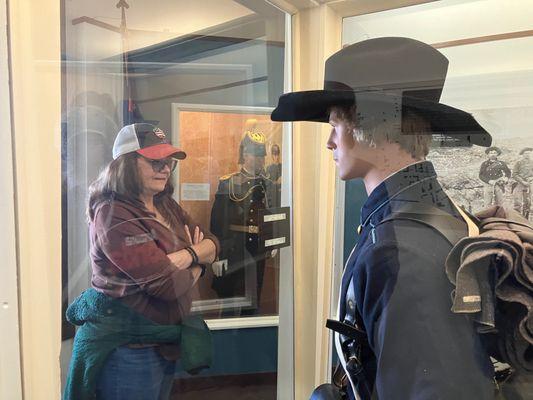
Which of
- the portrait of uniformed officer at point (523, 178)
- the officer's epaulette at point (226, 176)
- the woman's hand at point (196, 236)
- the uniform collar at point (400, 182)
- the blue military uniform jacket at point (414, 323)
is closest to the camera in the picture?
the blue military uniform jacket at point (414, 323)

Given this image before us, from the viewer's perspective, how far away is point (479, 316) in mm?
722

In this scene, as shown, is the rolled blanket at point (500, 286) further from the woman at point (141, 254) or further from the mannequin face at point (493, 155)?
the woman at point (141, 254)

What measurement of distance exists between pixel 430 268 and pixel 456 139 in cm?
45

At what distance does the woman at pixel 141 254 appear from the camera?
1.01 m

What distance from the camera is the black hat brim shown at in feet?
3.17

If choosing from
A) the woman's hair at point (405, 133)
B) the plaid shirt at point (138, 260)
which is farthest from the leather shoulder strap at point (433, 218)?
the plaid shirt at point (138, 260)

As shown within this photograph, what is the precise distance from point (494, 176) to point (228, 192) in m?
0.79

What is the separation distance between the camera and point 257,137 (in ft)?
5.16

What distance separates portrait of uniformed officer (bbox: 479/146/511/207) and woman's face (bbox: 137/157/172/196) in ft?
2.63

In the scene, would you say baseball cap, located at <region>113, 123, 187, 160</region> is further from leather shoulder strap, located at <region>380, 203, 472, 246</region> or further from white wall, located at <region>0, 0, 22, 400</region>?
leather shoulder strap, located at <region>380, 203, 472, 246</region>

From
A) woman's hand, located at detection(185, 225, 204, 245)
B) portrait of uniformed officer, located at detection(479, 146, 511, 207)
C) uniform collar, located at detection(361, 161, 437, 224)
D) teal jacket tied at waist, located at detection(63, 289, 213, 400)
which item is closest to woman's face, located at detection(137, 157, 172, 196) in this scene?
woman's hand, located at detection(185, 225, 204, 245)

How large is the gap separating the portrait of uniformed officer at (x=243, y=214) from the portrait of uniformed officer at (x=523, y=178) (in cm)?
77

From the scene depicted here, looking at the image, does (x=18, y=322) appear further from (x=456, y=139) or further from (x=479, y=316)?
(x=456, y=139)

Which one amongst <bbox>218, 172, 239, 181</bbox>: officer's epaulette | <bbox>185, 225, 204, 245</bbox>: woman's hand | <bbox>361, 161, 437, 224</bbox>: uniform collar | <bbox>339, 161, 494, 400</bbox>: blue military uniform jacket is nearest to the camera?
<bbox>339, 161, 494, 400</bbox>: blue military uniform jacket
